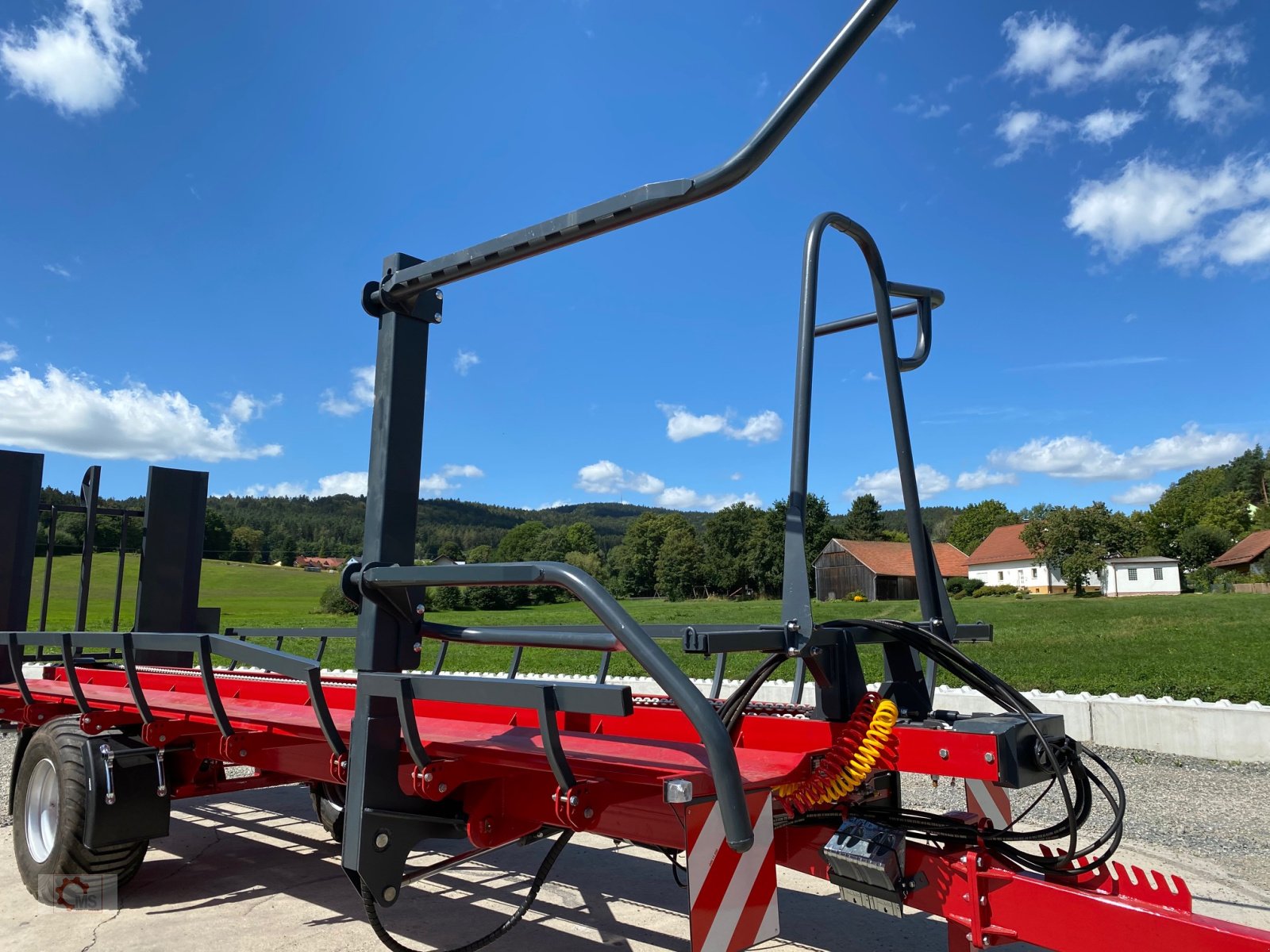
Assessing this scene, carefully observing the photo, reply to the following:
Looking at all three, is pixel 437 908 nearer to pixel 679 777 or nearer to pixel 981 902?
pixel 679 777

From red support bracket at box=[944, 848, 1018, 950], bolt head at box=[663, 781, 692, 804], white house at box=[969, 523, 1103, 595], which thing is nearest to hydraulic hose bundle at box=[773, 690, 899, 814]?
red support bracket at box=[944, 848, 1018, 950]

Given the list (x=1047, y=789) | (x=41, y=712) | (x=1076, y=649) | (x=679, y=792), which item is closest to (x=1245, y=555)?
(x=1076, y=649)

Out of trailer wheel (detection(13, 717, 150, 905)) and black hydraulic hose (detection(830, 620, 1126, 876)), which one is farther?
trailer wheel (detection(13, 717, 150, 905))

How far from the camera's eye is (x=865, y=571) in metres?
64.0

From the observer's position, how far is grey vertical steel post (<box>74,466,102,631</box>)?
19.5 ft

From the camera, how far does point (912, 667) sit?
9.87 ft

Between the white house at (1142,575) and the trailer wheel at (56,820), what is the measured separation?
243ft

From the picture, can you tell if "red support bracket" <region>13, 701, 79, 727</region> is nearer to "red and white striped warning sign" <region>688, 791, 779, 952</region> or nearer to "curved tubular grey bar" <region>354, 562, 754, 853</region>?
"curved tubular grey bar" <region>354, 562, 754, 853</region>

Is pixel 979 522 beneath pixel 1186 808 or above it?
above

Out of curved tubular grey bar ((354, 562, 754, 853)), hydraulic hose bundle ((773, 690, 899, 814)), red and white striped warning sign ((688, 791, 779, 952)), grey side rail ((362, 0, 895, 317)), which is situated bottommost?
red and white striped warning sign ((688, 791, 779, 952))

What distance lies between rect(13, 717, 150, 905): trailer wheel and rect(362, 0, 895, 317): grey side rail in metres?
3.38

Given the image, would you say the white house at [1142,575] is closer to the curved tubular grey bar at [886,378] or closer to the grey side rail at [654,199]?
the curved tubular grey bar at [886,378]

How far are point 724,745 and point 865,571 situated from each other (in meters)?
64.7

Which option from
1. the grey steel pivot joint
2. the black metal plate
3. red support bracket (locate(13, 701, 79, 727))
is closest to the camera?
the grey steel pivot joint
